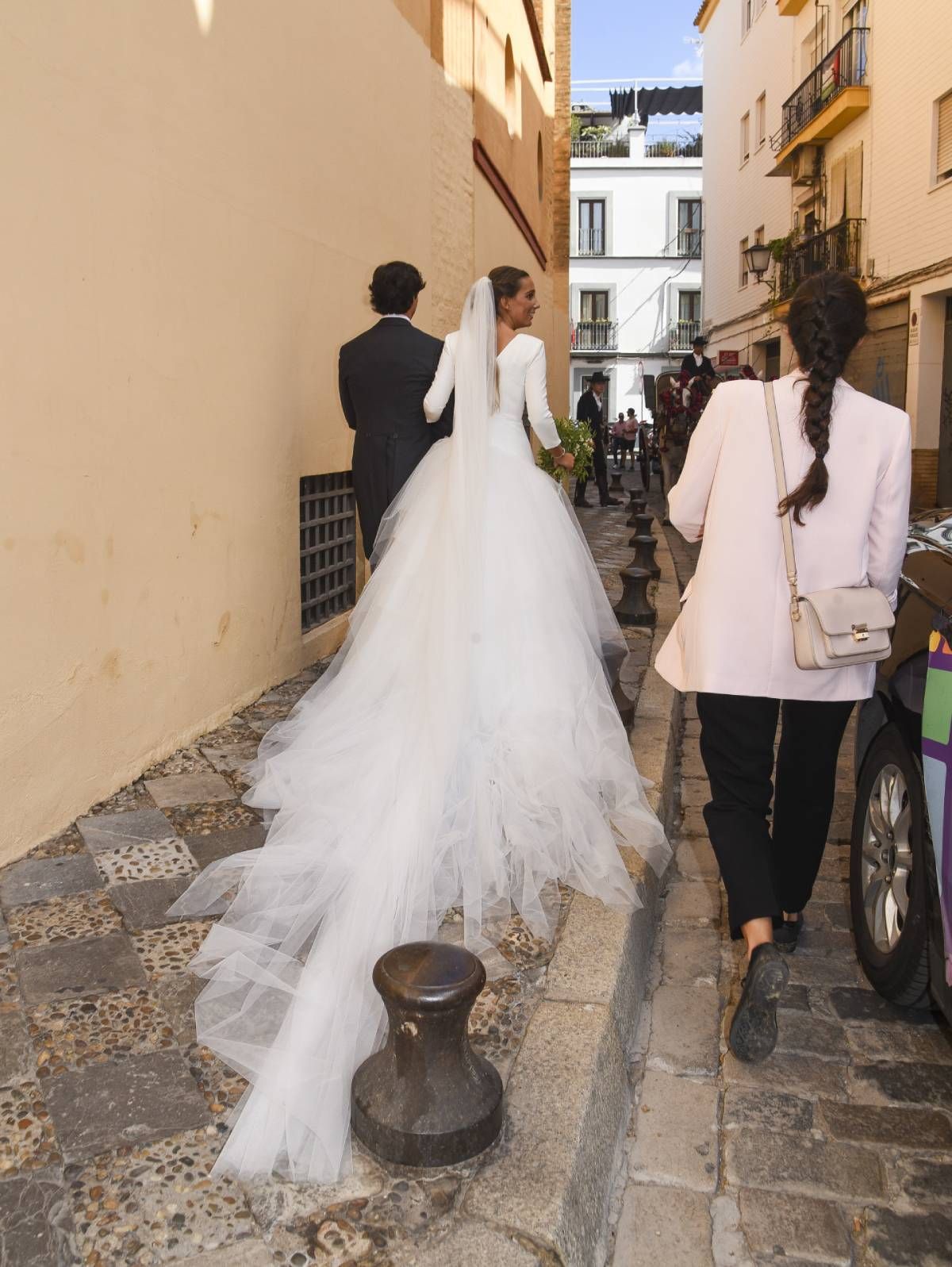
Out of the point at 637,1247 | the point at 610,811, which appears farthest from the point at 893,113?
the point at 637,1247

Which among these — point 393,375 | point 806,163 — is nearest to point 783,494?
point 393,375

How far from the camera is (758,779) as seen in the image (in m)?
3.12

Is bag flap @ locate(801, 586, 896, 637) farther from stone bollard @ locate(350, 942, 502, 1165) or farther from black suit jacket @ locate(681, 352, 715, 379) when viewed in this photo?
black suit jacket @ locate(681, 352, 715, 379)

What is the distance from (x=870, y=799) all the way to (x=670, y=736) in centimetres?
216

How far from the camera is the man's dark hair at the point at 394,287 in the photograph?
18.3 feet

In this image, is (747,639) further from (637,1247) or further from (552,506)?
(552,506)

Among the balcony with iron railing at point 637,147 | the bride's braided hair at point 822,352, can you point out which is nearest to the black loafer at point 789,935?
the bride's braided hair at point 822,352

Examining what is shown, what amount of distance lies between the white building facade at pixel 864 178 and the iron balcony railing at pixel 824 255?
0.04 m

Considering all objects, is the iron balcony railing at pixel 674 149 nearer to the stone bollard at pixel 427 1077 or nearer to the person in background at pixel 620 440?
the person in background at pixel 620 440

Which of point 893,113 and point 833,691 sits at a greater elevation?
point 893,113

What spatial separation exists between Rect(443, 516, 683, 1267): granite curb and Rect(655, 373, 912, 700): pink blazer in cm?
79

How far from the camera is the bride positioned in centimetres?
257

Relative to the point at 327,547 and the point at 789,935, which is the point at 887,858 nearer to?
the point at 789,935

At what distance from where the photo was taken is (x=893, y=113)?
63.5ft
